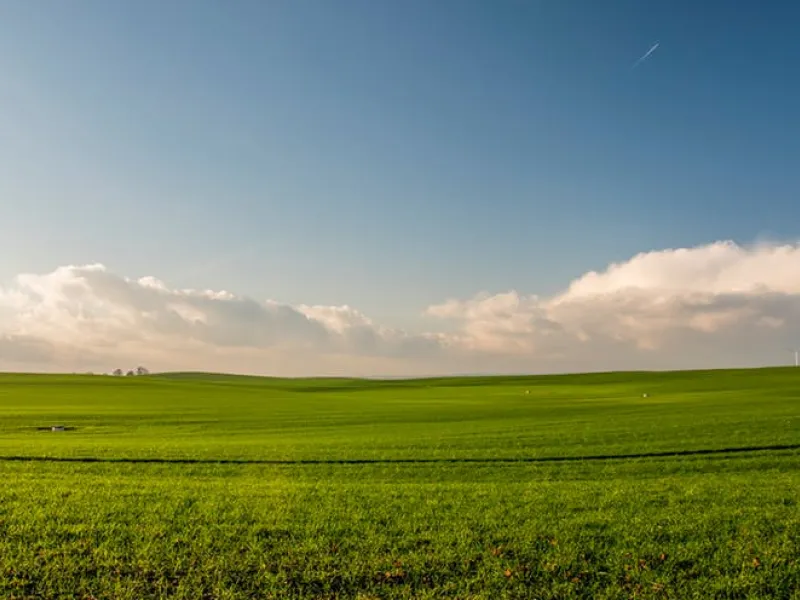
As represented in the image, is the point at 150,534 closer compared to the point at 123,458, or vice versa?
the point at 150,534

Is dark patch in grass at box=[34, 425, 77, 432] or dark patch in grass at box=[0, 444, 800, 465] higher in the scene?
dark patch in grass at box=[0, 444, 800, 465]

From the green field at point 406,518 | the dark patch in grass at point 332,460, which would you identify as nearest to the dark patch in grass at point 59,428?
the green field at point 406,518

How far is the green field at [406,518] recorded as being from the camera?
9703mm

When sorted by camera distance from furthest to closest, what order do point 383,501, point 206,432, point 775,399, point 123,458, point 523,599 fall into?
point 775,399
point 206,432
point 123,458
point 383,501
point 523,599

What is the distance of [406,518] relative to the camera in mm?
13156

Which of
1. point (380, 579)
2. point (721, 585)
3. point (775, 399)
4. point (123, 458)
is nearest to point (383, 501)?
point (380, 579)

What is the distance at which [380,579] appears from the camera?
9.76 metres

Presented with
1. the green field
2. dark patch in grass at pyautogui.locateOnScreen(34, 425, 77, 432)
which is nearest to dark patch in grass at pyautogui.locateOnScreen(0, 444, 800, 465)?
the green field

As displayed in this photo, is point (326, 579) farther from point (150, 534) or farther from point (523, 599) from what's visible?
point (150, 534)

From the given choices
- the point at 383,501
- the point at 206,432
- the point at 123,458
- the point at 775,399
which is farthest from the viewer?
the point at 775,399

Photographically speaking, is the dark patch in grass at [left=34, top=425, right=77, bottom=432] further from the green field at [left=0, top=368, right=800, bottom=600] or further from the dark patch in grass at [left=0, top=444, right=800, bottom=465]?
the dark patch in grass at [left=0, top=444, right=800, bottom=465]

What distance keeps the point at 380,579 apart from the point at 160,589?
3302 millimetres

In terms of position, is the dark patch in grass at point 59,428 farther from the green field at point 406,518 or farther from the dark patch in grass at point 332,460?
the dark patch in grass at point 332,460

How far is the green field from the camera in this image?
31.8 feet
